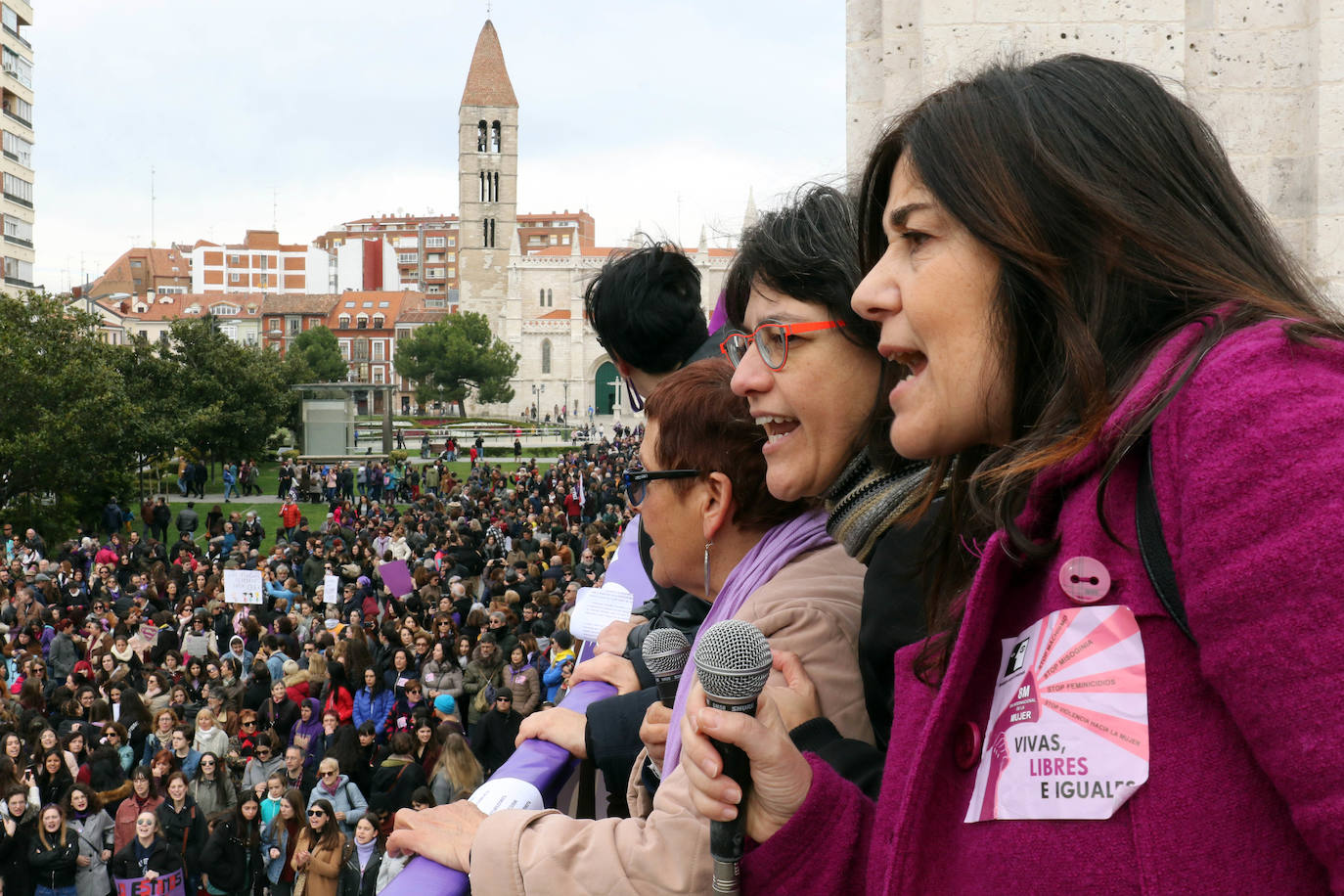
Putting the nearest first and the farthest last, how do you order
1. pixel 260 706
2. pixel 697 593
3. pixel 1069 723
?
1. pixel 1069 723
2. pixel 697 593
3. pixel 260 706

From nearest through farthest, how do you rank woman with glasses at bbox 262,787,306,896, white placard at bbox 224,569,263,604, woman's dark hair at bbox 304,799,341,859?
woman's dark hair at bbox 304,799,341,859 → woman with glasses at bbox 262,787,306,896 → white placard at bbox 224,569,263,604

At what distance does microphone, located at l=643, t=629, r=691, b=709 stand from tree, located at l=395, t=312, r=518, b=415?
69.8 m

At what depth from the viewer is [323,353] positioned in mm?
76188

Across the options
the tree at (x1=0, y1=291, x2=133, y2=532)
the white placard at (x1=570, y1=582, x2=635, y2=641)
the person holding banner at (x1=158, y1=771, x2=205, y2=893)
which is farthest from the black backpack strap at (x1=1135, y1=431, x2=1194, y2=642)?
the tree at (x1=0, y1=291, x2=133, y2=532)

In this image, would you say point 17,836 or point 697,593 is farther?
point 17,836

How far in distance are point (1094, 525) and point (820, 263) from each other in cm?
109

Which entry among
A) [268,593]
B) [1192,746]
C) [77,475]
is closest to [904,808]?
[1192,746]

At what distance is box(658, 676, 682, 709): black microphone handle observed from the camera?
206 cm

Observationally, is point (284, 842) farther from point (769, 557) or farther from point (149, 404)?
point (149, 404)

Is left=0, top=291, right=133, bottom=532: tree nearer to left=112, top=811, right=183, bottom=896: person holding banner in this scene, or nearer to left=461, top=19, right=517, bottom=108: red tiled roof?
left=112, top=811, right=183, bottom=896: person holding banner

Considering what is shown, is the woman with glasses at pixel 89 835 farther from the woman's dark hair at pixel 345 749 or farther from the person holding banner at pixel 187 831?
the woman's dark hair at pixel 345 749

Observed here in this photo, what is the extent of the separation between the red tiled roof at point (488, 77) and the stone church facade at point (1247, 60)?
8581 centimetres

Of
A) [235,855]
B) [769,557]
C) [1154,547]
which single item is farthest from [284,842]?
[1154,547]

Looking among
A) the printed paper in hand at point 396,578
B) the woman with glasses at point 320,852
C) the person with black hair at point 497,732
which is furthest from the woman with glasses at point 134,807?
the printed paper in hand at point 396,578
